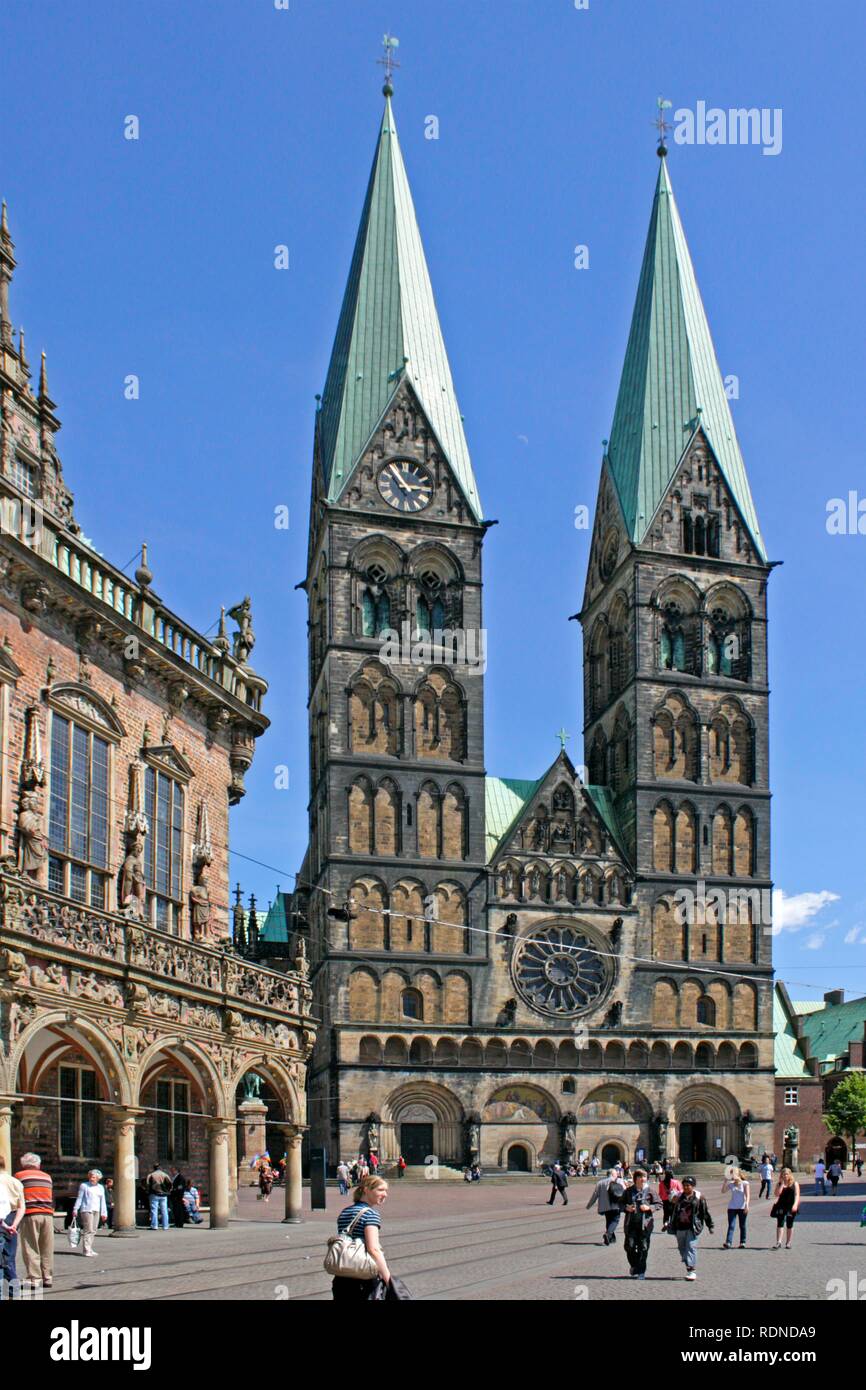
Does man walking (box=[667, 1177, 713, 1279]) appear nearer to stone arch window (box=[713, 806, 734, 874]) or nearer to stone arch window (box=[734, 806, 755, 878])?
stone arch window (box=[713, 806, 734, 874])

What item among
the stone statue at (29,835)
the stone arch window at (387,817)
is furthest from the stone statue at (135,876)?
the stone arch window at (387,817)

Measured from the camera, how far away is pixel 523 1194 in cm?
5400

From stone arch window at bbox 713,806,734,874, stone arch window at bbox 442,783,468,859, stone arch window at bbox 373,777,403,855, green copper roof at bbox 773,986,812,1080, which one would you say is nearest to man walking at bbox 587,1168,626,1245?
stone arch window at bbox 373,777,403,855

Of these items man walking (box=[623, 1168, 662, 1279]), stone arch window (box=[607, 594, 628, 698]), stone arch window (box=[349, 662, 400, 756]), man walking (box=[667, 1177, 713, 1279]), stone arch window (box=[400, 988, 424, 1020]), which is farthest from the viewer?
stone arch window (box=[607, 594, 628, 698])

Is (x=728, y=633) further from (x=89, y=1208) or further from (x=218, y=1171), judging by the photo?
(x=89, y=1208)

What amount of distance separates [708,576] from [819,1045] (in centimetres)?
4086

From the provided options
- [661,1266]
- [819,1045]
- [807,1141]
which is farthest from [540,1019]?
[661,1266]

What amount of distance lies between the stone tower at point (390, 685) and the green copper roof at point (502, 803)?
12.5 feet

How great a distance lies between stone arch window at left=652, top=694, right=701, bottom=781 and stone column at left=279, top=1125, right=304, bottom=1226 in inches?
1752

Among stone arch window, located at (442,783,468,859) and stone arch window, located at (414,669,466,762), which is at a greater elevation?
stone arch window, located at (414,669,466,762)

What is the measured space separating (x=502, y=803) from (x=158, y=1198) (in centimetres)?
4983

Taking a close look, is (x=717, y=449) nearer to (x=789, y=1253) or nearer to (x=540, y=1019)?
(x=540, y=1019)

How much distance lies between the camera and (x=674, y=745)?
7519 centimetres

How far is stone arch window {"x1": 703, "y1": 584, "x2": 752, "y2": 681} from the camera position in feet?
252
